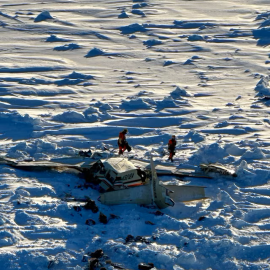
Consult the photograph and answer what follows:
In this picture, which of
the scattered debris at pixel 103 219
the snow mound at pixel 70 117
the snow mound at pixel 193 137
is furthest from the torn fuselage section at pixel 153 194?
the snow mound at pixel 70 117

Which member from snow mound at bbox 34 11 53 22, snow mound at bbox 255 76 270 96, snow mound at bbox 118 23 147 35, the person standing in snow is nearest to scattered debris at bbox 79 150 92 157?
the person standing in snow

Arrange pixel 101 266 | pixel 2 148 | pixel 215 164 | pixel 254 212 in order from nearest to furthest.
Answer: pixel 101 266
pixel 254 212
pixel 215 164
pixel 2 148

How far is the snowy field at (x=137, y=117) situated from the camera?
1220 cm

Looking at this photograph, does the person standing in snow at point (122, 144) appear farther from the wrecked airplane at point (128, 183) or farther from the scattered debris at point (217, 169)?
the scattered debris at point (217, 169)

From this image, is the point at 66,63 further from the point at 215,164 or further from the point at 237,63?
the point at 215,164

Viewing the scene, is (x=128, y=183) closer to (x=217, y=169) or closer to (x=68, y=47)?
(x=217, y=169)

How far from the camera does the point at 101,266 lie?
11344mm

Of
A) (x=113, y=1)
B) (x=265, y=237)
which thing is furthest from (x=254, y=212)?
(x=113, y=1)

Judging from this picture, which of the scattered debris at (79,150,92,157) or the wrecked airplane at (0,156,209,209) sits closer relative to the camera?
the wrecked airplane at (0,156,209,209)

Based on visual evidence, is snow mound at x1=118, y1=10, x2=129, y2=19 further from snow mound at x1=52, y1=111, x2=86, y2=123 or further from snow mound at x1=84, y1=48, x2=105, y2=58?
snow mound at x1=52, y1=111, x2=86, y2=123

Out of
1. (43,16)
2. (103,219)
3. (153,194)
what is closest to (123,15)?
(43,16)

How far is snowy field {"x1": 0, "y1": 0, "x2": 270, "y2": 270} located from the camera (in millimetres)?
12203

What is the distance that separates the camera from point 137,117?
2005 centimetres

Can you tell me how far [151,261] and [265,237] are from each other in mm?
2835
